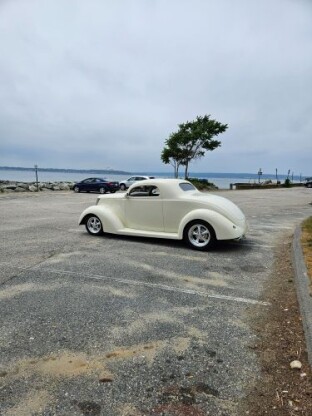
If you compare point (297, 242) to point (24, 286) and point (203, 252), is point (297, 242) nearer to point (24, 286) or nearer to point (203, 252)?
point (203, 252)

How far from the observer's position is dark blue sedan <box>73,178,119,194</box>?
32.4 metres

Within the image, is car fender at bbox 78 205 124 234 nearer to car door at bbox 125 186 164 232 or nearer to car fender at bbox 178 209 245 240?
car door at bbox 125 186 164 232

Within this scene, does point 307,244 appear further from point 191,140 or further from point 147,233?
point 191,140

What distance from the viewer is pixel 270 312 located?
13.8 ft

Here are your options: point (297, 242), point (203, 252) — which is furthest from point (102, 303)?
point (297, 242)

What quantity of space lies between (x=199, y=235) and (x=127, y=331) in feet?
13.3

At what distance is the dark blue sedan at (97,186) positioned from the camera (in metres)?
32.4

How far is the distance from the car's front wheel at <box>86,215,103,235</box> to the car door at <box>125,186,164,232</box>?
32.6 inches

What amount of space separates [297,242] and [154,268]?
11.3 ft

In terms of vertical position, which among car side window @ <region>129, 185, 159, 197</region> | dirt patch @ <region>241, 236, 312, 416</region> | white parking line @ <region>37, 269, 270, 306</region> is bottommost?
dirt patch @ <region>241, 236, 312, 416</region>

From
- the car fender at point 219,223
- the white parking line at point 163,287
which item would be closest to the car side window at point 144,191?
the car fender at point 219,223

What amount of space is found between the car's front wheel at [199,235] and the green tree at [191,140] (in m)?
33.1

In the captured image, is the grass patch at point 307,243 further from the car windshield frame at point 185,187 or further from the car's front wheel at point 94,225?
the car's front wheel at point 94,225

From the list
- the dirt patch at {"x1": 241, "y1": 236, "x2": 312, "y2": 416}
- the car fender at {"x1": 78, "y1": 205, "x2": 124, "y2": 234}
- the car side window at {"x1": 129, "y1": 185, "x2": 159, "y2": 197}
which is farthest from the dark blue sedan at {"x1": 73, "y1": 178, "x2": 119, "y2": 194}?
the dirt patch at {"x1": 241, "y1": 236, "x2": 312, "y2": 416}
